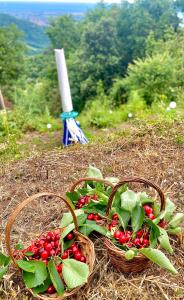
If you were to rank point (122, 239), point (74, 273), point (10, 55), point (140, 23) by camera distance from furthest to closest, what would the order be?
1. point (10, 55)
2. point (140, 23)
3. point (122, 239)
4. point (74, 273)

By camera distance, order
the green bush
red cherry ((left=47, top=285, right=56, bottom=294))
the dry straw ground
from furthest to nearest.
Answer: the green bush < the dry straw ground < red cherry ((left=47, top=285, right=56, bottom=294))

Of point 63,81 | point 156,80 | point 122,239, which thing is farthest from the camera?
point 156,80

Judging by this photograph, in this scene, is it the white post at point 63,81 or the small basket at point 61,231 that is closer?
the small basket at point 61,231

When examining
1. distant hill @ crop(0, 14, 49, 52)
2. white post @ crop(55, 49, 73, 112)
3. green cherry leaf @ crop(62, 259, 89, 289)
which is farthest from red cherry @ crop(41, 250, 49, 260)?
distant hill @ crop(0, 14, 49, 52)

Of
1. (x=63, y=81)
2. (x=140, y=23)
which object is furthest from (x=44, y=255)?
(x=140, y=23)

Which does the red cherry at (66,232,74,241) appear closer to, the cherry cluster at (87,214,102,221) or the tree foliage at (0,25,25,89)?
the cherry cluster at (87,214,102,221)

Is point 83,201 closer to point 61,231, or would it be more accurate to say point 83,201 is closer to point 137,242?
point 61,231

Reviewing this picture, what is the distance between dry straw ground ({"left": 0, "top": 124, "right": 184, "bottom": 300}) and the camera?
1.76 meters

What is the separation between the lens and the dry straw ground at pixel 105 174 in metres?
1.76

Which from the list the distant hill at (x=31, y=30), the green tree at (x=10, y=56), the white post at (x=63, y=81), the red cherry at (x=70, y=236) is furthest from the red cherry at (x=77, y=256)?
the distant hill at (x=31, y=30)

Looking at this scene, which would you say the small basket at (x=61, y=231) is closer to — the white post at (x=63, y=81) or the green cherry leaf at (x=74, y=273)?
the green cherry leaf at (x=74, y=273)

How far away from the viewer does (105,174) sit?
2.85 meters

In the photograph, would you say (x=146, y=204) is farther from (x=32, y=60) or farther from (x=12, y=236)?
(x=32, y=60)

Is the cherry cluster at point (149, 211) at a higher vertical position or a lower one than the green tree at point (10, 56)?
higher
